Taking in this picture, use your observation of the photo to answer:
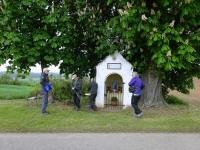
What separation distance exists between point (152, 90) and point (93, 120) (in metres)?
5.46

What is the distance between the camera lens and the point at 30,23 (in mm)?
24062

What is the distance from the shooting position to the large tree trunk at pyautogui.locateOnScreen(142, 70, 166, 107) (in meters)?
23.4

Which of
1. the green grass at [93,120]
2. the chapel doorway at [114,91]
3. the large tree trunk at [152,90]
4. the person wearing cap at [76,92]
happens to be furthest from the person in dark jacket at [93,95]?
the large tree trunk at [152,90]

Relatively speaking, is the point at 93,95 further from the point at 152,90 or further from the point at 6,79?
the point at 6,79

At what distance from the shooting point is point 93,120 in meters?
18.9

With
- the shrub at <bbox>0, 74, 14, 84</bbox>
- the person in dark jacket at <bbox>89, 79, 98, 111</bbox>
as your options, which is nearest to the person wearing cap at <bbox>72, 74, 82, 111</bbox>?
the person in dark jacket at <bbox>89, 79, 98, 111</bbox>

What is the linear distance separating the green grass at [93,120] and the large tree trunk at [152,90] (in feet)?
2.72

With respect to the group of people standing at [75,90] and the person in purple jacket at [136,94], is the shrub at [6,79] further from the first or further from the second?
the person in purple jacket at [136,94]

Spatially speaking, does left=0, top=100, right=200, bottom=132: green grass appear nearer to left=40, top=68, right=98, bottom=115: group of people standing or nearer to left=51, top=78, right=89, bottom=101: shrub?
left=40, top=68, right=98, bottom=115: group of people standing

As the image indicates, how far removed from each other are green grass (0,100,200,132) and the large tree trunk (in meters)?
0.83
